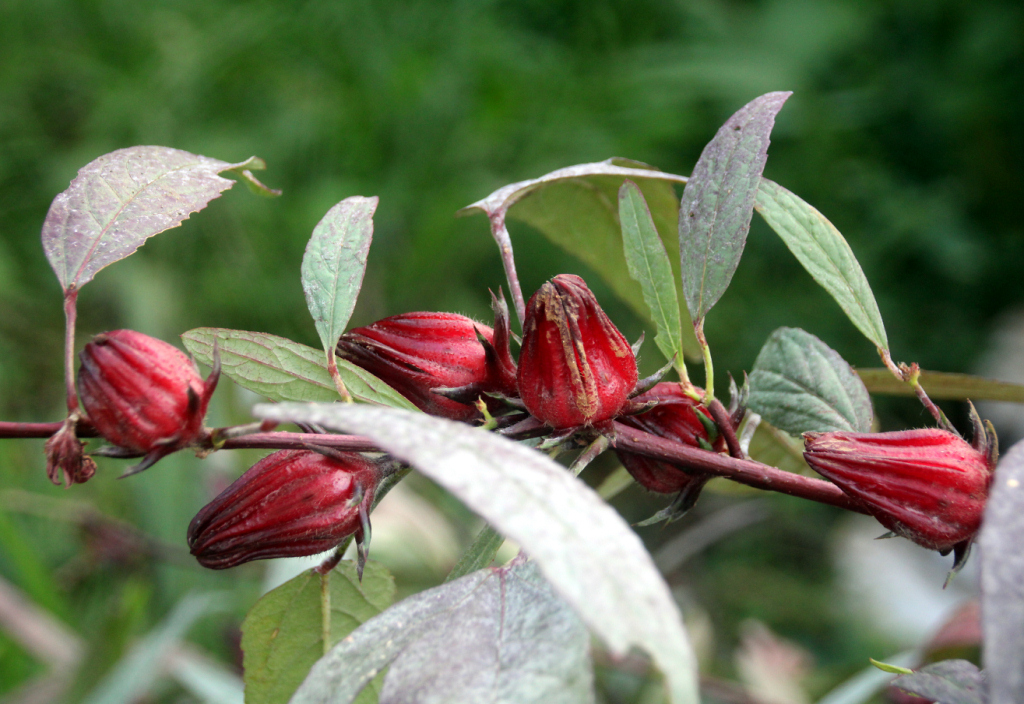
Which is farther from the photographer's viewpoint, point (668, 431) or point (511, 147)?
point (511, 147)

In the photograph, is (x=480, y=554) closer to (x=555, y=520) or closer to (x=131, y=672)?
(x=555, y=520)

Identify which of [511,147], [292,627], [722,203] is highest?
[722,203]

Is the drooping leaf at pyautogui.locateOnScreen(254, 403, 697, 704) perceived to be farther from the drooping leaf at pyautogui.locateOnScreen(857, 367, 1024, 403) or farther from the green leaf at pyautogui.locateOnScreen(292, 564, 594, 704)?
the drooping leaf at pyautogui.locateOnScreen(857, 367, 1024, 403)

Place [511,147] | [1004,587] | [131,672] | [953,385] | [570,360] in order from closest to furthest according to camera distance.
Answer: [1004,587] < [570,360] < [953,385] < [131,672] < [511,147]

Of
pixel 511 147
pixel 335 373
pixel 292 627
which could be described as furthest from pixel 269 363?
pixel 511 147

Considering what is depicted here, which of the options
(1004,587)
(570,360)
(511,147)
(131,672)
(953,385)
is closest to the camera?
(1004,587)

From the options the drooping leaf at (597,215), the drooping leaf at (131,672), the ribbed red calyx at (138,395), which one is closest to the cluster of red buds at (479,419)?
the ribbed red calyx at (138,395)

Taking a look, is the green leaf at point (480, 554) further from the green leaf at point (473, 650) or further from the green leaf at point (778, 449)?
the green leaf at point (778, 449)

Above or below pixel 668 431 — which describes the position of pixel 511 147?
below

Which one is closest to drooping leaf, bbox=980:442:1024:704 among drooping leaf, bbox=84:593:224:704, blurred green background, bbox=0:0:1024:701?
drooping leaf, bbox=84:593:224:704
